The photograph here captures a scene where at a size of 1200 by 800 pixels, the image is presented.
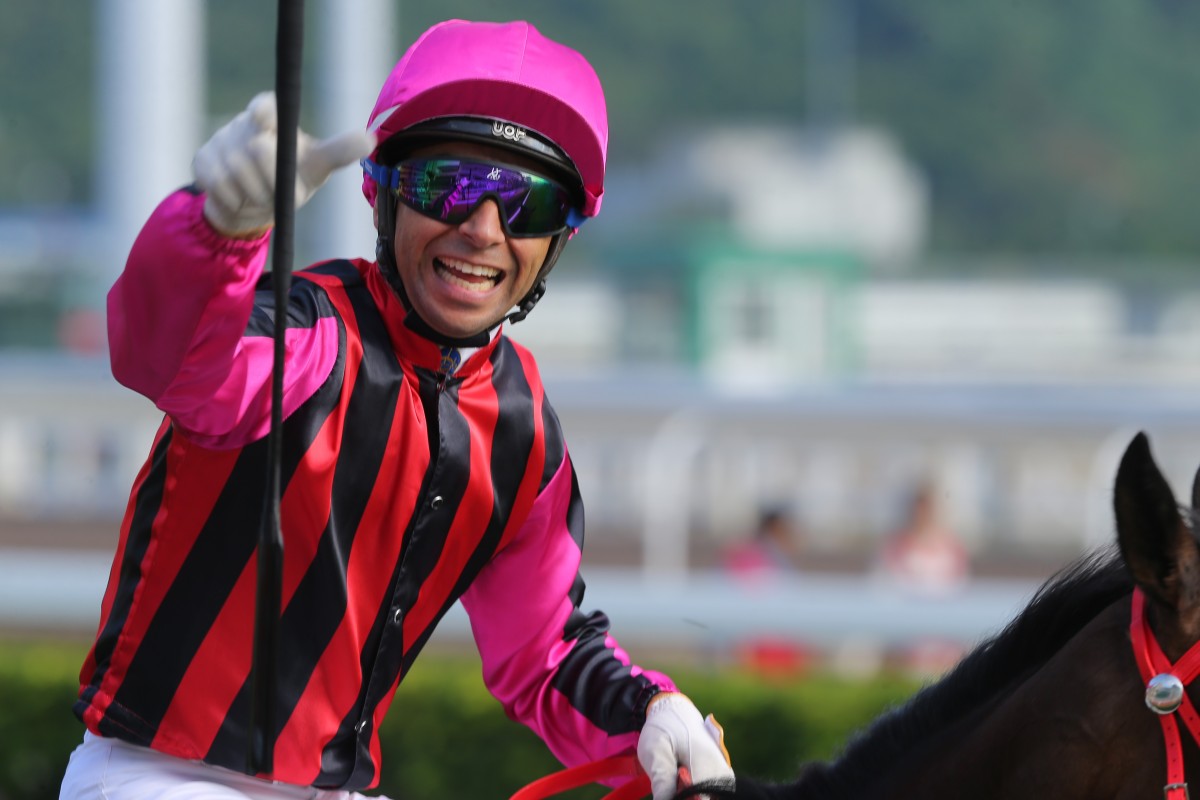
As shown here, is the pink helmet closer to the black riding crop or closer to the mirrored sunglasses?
the mirrored sunglasses

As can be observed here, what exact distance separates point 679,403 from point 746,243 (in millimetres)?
5841

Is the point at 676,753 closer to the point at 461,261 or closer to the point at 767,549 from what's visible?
the point at 461,261

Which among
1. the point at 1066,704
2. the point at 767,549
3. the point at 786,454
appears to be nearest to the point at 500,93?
the point at 1066,704

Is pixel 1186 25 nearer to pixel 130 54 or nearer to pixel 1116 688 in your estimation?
pixel 130 54

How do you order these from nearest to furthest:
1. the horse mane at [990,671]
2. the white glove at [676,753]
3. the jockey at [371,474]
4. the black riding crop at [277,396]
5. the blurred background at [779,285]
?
the black riding crop at [277,396]
the horse mane at [990,671]
the jockey at [371,474]
the white glove at [676,753]
the blurred background at [779,285]

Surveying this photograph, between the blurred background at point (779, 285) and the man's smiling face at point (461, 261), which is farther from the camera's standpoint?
the blurred background at point (779, 285)

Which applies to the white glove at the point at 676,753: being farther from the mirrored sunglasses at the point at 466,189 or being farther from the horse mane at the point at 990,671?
the mirrored sunglasses at the point at 466,189

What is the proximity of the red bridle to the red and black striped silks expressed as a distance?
0.73m

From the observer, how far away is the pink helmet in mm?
1902

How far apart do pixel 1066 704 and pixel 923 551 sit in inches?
174

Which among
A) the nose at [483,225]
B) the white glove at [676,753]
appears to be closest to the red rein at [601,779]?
the white glove at [676,753]

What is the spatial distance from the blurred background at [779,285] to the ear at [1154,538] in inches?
53.3

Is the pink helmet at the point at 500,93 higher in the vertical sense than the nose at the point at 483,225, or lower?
higher

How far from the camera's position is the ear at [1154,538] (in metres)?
1.53
